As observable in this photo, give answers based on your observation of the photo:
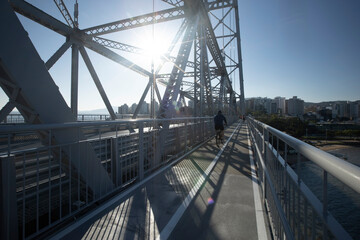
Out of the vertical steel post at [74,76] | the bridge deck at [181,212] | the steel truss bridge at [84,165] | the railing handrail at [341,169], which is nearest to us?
the railing handrail at [341,169]

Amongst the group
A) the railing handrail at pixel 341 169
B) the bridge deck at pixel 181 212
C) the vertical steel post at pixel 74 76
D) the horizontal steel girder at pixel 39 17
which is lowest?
the bridge deck at pixel 181 212

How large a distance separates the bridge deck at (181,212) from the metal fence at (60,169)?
1.29 feet

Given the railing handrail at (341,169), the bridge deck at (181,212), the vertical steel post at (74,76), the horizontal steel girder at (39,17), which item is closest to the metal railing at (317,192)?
Answer: the railing handrail at (341,169)

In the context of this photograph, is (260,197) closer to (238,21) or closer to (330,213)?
(330,213)

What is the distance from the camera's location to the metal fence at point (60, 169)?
6.53 ft

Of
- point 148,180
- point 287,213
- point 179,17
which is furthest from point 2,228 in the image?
point 179,17

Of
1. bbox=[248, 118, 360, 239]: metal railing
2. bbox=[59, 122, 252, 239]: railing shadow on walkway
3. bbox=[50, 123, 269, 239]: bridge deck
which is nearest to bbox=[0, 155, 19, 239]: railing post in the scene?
bbox=[50, 123, 269, 239]: bridge deck

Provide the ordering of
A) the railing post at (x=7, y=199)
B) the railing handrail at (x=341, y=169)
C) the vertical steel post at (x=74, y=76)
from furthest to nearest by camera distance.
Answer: the vertical steel post at (x=74, y=76) → the railing post at (x=7, y=199) → the railing handrail at (x=341, y=169)

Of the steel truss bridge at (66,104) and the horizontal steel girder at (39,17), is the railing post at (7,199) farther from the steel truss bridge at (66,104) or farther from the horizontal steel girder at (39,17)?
the horizontal steel girder at (39,17)

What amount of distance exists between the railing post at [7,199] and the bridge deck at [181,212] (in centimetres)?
50

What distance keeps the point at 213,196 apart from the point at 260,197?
2.81ft

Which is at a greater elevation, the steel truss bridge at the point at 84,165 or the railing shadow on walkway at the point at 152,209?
the steel truss bridge at the point at 84,165

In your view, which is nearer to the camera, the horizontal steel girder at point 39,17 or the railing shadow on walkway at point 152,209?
the railing shadow on walkway at point 152,209

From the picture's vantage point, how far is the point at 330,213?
824 millimetres
